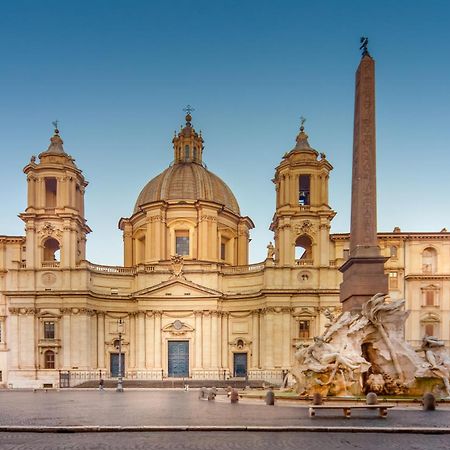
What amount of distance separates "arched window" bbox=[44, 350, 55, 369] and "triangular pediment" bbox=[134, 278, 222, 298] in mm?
9557


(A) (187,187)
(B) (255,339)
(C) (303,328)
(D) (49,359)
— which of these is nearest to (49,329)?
(D) (49,359)

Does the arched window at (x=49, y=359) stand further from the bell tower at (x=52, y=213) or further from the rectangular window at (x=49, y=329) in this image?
the bell tower at (x=52, y=213)

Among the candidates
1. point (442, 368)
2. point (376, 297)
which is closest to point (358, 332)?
point (376, 297)

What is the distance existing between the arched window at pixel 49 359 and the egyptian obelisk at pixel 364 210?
37.3m

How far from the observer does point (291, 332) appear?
193 feet

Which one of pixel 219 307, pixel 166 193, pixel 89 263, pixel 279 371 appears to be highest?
pixel 166 193

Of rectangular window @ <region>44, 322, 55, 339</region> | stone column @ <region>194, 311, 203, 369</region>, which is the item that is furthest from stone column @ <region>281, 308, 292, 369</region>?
rectangular window @ <region>44, 322, 55, 339</region>

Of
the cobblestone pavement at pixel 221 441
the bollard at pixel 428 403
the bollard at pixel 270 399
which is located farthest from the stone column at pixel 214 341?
the cobblestone pavement at pixel 221 441

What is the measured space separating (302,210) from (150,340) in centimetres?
1963

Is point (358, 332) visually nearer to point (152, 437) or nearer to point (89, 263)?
point (152, 437)

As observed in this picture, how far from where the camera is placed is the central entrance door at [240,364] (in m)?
61.1

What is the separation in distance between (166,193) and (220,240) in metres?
7.70

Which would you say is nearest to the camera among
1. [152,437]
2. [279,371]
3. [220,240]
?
[152,437]

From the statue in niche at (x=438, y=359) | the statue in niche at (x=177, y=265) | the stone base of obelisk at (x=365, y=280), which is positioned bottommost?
the statue in niche at (x=438, y=359)
